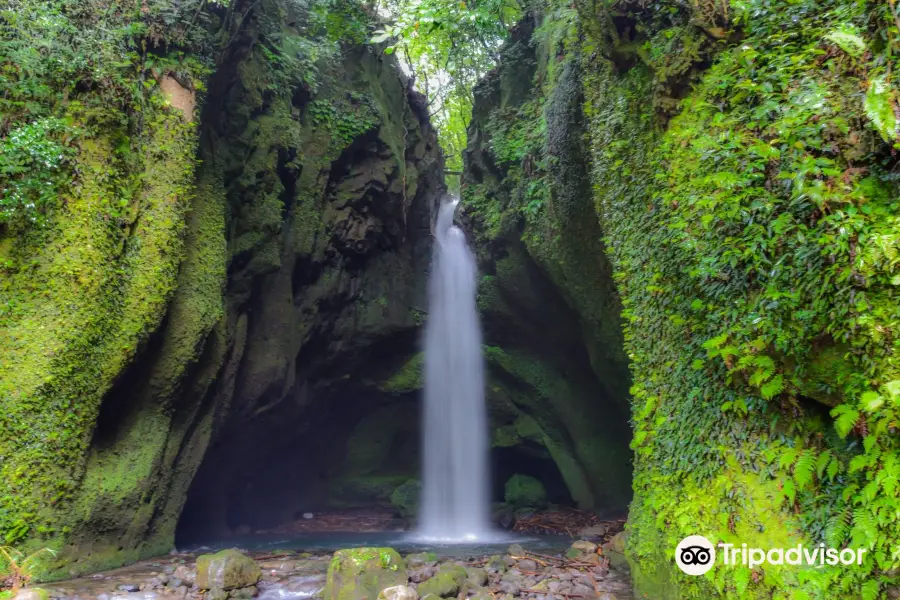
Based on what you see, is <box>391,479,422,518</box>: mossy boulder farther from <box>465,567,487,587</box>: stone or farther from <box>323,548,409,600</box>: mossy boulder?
<box>323,548,409,600</box>: mossy boulder

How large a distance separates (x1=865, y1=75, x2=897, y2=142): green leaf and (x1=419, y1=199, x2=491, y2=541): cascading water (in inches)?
444

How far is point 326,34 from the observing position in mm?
13086

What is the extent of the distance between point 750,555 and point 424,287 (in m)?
11.7

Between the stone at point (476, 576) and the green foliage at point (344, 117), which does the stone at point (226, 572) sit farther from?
the green foliage at point (344, 117)

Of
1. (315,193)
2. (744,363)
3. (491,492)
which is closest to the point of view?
(744,363)

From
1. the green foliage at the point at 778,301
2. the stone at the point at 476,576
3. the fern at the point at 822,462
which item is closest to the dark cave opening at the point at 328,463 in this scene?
the stone at the point at 476,576

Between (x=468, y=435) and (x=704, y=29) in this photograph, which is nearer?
(x=704, y=29)

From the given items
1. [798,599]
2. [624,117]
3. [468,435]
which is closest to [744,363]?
[798,599]

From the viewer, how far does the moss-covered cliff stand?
3402mm

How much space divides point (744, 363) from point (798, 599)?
1.56 metres

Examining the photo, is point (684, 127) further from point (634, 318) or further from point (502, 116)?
point (502, 116)

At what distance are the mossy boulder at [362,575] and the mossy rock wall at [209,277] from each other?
317cm

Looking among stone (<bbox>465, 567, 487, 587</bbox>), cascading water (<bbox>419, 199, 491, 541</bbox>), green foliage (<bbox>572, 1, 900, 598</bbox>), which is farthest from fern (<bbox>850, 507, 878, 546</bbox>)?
cascading water (<bbox>419, 199, 491, 541</bbox>)

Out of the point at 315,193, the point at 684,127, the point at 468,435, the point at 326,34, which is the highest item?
the point at 326,34
